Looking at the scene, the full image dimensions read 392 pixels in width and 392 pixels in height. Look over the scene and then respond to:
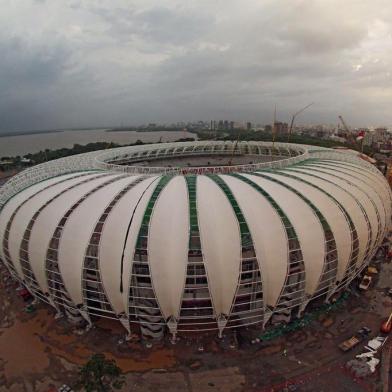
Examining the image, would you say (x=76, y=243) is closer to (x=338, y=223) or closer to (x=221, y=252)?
(x=221, y=252)

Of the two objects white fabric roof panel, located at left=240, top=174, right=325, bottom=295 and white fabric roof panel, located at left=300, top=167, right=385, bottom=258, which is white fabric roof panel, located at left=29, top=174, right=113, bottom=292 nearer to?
white fabric roof panel, located at left=240, top=174, right=325, bottom=295

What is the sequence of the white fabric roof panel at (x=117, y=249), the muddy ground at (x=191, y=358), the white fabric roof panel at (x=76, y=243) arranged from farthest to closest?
1. the white fabric roof panel at (x=76, y=243)
2. the white fabric roof panel at (x=117, y=249)
3. the muddy ground at (x=191, y=358)

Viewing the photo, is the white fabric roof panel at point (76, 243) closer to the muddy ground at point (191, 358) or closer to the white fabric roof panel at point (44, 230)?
the white fabric roof panel at point (44, 230)

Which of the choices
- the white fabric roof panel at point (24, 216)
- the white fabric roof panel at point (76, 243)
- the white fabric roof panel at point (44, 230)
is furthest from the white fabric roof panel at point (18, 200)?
the white fabric roof panel at point (76, 243)

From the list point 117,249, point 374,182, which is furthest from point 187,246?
point 374,182

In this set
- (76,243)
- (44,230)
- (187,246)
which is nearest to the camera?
(187,246)

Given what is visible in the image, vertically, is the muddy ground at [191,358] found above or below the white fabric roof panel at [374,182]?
below

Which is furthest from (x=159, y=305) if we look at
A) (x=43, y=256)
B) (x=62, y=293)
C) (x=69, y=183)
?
(x=69, y=183)
